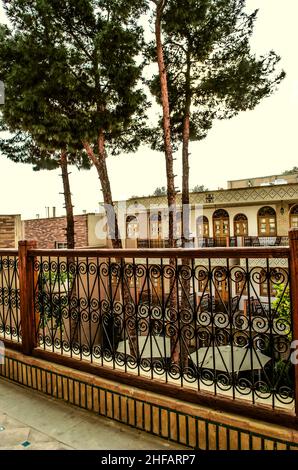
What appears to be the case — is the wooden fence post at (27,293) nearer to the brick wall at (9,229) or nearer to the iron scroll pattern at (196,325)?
the iron scroll pattern at (196,325)

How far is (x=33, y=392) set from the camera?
3020mm

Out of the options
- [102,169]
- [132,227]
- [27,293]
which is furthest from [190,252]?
[132,227]

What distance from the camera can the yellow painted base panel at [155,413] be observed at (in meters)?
2.00

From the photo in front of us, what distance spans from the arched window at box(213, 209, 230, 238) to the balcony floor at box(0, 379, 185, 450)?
680 inches

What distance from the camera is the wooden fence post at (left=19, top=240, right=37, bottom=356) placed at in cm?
312

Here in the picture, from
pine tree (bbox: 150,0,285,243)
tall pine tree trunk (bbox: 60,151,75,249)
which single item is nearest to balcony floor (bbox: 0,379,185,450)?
pine tree (bbox: 150,0,285,243)

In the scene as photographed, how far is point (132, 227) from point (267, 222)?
791 centimetres

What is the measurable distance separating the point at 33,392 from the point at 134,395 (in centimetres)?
106

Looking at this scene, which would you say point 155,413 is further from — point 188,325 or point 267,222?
point 267,222

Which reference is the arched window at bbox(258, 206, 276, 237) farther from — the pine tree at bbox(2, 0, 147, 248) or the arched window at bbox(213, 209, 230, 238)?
the pine tree at bbox(2, 0, 147, 248)

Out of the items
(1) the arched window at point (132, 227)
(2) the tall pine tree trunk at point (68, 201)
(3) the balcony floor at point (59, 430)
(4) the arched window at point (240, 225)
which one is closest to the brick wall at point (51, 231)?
(1) the arched window at point (132, 227)
